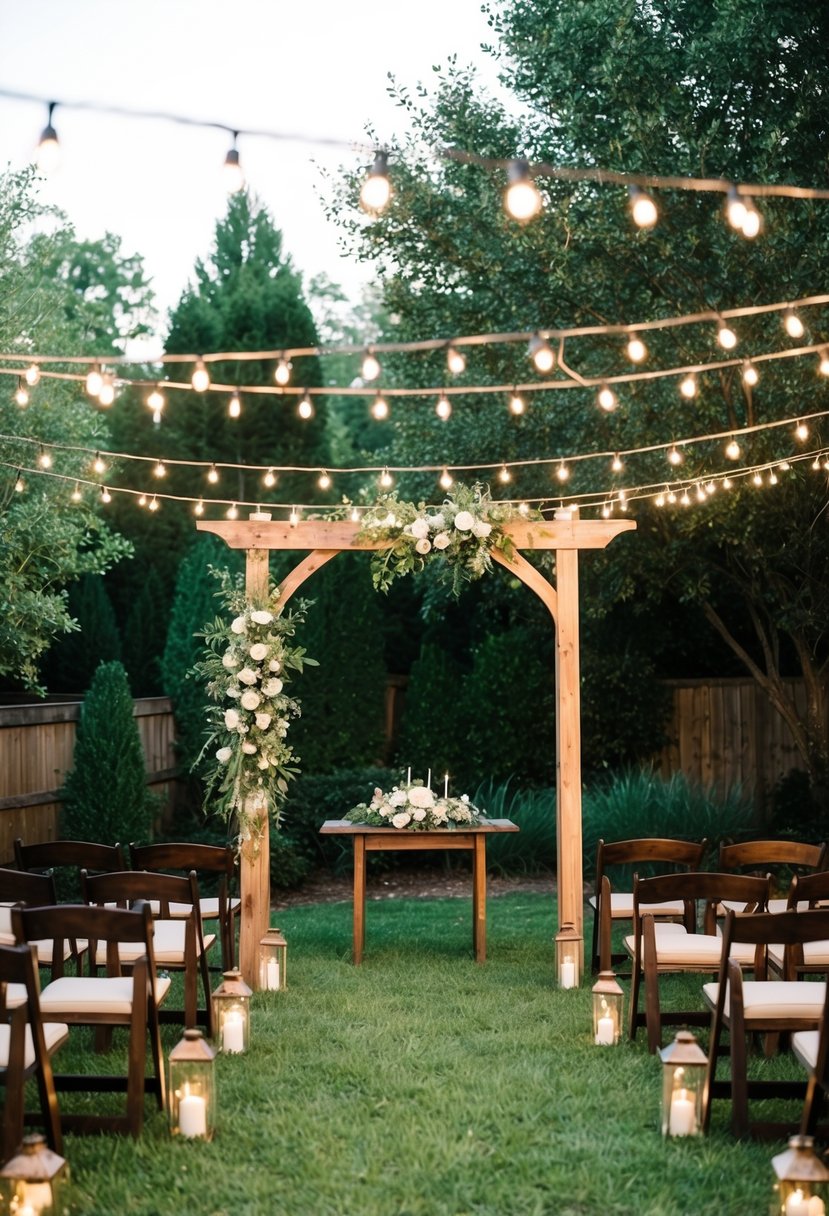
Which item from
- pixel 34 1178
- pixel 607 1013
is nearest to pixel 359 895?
pixel 607 1013

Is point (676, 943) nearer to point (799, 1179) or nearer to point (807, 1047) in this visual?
point (807, 1047)

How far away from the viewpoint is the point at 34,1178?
358 centimetres

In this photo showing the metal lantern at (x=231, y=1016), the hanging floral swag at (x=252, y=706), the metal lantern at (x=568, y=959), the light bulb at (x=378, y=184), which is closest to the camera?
the light bulb at (x=378, y=184)

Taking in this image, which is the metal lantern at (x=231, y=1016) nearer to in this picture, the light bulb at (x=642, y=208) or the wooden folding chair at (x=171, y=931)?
the wooden folding chair at (x=171, y=931)

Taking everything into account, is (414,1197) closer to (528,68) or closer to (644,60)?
(644,60)

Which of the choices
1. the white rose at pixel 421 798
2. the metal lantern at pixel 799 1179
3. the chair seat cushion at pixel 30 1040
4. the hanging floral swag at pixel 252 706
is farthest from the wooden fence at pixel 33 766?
the metal lantern at pixel 799 1179

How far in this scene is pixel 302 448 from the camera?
61.2ft

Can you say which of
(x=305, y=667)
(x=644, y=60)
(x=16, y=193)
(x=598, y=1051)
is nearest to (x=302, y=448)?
(x=305, y=667)

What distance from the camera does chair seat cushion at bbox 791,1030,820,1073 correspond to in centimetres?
434

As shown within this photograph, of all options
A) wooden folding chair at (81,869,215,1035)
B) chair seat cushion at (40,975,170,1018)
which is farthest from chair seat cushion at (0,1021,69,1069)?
wooden folding chair at (81,869,215,1035)

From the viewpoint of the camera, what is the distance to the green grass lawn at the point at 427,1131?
4.13 metres

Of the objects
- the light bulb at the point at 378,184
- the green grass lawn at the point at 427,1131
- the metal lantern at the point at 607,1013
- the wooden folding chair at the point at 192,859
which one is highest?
the light bulb at the point at 378,184

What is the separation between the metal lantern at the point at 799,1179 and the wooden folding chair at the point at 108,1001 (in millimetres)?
2295

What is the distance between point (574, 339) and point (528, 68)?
7.27 feet
